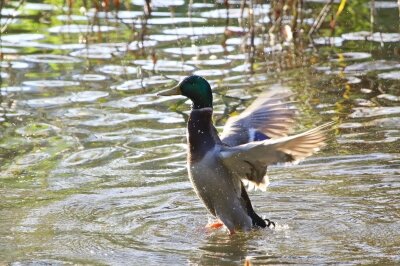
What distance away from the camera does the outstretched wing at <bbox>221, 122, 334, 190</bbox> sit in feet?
18.8

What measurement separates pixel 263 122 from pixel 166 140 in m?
1.74

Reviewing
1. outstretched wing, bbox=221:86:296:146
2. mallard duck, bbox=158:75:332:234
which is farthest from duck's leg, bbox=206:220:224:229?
outstretched wing, bbox=221:86:296:146

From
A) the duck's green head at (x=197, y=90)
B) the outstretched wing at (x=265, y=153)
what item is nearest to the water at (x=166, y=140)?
the outstretched wing at (x=265, y=153)

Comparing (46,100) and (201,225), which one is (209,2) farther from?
(201,225)

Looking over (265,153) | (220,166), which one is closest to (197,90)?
(220,166)

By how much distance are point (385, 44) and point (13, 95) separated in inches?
161

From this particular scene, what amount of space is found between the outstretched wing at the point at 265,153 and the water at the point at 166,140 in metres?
0.38

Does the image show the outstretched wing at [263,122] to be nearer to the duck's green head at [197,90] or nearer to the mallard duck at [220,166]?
the mallard duck at [220,166]

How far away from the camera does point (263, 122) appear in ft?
22.5

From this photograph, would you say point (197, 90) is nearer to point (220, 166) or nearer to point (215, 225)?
point (220, 166)

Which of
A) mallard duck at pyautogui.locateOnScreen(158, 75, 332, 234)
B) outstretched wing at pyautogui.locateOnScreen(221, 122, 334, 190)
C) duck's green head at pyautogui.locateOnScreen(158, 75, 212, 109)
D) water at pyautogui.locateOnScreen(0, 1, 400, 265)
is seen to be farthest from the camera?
duck's green head at pyautogui.locateOnScreen(158, 75, 212, 109)

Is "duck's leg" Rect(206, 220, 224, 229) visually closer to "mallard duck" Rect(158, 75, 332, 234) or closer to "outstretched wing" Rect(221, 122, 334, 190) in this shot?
"mallard duck" Rect(158, 75, 332, 234)

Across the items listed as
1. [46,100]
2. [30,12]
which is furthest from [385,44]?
[30,12]

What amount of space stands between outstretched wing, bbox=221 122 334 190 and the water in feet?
1.24
